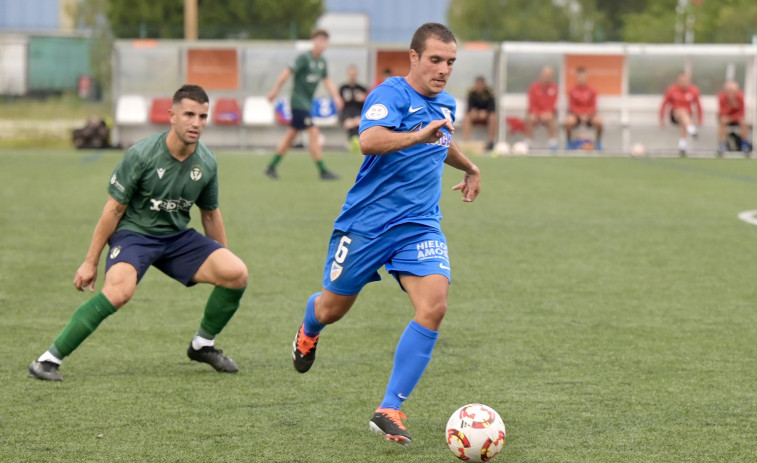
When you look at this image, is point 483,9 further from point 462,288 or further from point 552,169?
point 462,288

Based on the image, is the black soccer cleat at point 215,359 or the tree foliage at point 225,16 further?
the tree foliage at point 225,16

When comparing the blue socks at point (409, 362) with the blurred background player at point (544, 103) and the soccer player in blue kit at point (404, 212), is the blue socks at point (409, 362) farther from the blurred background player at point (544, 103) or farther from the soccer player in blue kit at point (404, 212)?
the blurred background player at point (544, 103)

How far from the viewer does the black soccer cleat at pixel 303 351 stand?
549 cm

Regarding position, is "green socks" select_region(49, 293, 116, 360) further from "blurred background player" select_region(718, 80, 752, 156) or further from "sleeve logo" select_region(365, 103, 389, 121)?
"blurred background player" select_region(718, 80, 752, 156)

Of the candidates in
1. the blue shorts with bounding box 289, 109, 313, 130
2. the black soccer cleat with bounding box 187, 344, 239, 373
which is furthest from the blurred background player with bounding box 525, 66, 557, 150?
the black soccer cleat with bounding box 187, 344, 239, 373

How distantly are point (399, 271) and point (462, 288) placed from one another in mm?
3606

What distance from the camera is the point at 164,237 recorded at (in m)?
5.94

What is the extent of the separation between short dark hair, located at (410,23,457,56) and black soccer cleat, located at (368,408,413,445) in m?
1.57

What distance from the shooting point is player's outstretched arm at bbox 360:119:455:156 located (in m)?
4.57

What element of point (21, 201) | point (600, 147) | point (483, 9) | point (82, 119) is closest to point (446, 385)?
point (21, 201)

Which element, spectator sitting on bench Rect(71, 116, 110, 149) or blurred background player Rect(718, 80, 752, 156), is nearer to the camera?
blurred background player Rect(718, 80, 752, 156)

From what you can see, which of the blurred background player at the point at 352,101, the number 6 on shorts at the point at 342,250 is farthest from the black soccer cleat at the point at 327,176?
the number 6 on shorts at the point at 342,250

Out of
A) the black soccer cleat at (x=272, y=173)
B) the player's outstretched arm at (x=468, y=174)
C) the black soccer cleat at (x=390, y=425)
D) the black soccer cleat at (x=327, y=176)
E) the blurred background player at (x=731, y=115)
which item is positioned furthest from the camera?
the blurred background player at (x=731, y=115)

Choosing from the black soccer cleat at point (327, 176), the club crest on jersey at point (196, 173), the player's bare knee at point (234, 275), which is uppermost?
the club crest on jersey at point (196, 173)
